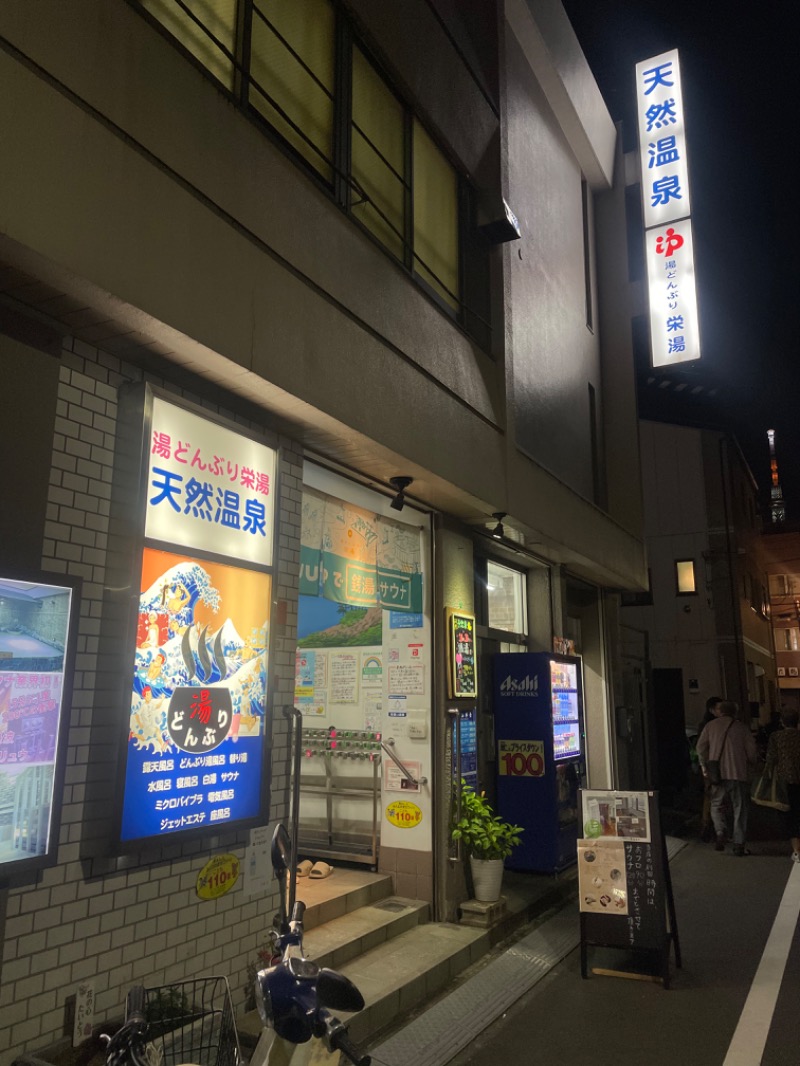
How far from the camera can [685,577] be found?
25.8m

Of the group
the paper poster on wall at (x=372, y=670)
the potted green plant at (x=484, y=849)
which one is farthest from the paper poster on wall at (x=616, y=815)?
the paper poster on wall at (x=372, y=670)

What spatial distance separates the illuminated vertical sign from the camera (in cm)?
1224

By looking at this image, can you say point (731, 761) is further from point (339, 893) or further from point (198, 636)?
point (198, 636)

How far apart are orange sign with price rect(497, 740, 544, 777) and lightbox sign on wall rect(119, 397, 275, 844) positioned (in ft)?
16.2

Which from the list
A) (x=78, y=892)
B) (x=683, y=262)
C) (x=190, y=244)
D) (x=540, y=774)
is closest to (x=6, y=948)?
(x=78, y=892)

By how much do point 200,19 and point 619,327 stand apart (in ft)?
33.1

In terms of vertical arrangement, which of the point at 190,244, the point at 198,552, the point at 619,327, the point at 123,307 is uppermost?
the point at 619,327

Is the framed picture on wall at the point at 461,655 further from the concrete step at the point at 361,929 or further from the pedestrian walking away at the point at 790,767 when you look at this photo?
the pedestrian walking away at the point at 790,767

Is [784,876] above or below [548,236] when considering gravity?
below

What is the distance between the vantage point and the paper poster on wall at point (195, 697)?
4.25 meters

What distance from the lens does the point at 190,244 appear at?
4355 millimetres

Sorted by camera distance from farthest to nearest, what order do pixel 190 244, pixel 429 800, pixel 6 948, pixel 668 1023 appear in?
1. pixel 429 800
2. pixel 668 1023
3. pixel 190 244
4. pixel 6 948

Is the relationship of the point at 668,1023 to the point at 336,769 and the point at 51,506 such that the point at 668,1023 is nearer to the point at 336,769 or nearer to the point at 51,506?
the point at 336,769

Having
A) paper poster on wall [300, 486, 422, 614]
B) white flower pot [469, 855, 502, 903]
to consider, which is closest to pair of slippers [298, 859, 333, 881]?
white flower pot [469, 855, 502, 903]
